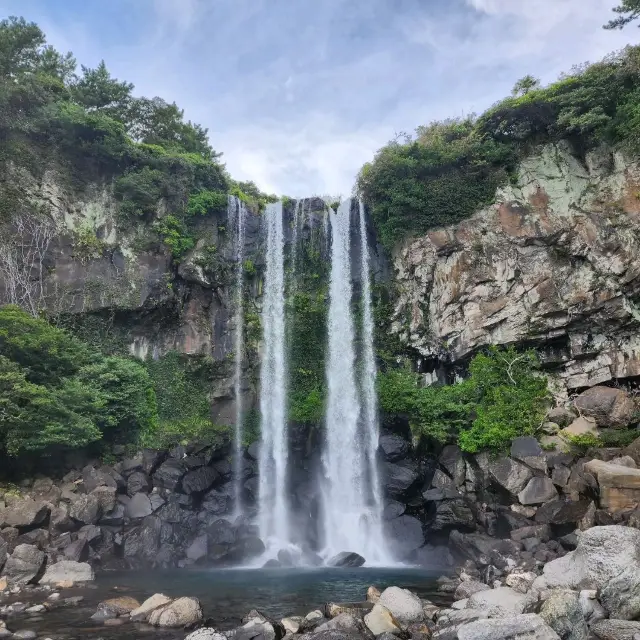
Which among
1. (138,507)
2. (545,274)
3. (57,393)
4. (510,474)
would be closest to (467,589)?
(510,474)

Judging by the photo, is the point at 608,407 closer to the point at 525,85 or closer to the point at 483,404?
the point at 483,404

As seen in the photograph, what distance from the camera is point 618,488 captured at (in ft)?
42.1

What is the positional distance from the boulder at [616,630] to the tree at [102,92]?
99.5 feet

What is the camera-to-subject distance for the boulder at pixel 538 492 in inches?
608

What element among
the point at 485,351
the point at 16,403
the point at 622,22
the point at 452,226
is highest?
the point at 622,22

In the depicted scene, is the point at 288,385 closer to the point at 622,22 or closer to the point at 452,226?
the point at 452,226

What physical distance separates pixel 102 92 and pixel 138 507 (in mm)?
22601

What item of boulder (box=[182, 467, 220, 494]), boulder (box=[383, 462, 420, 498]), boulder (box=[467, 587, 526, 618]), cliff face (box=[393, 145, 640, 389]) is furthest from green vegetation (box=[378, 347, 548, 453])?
boulder (box=[467, 587, 526, 618])

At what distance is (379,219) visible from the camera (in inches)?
928

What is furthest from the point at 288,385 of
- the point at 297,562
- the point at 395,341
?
the point at 297,562

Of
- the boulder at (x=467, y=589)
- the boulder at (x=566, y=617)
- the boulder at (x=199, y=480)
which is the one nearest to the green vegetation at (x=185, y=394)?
the boulder at (x=199, y=480)

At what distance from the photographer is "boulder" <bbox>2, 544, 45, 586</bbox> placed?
12127 mm

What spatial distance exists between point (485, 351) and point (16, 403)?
16541 mm

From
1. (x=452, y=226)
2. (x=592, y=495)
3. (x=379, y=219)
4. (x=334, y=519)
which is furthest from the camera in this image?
(x=379, y=219)
